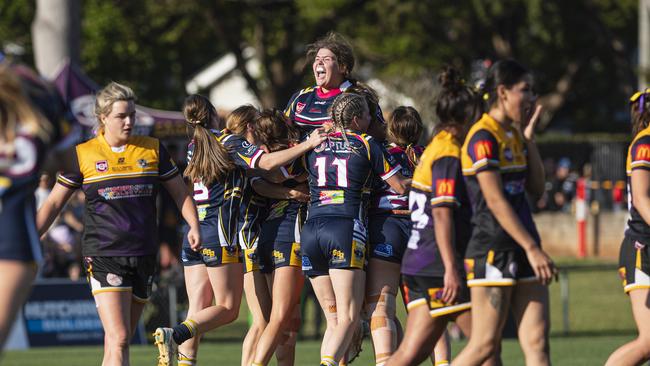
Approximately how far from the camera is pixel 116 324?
826 cm

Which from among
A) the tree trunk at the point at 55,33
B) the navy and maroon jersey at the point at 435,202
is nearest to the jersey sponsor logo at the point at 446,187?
the navy and maroon jersey at the point at 435,202

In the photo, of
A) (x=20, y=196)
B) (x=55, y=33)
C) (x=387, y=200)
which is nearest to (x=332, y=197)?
(x=387, y=200)

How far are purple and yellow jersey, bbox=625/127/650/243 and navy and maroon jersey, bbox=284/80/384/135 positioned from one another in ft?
6.42

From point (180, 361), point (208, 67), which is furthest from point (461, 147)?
point (208, 67)

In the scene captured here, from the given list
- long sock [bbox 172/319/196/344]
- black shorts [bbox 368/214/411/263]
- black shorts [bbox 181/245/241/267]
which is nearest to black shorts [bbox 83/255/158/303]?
long sock [bbox 172/319/196/344]

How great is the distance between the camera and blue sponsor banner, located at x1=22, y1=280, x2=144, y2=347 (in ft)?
54.9

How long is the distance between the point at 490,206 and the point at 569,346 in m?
8.76

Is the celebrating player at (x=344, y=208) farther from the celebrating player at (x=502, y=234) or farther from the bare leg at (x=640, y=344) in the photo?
the bare leg at (x=640, y=344)

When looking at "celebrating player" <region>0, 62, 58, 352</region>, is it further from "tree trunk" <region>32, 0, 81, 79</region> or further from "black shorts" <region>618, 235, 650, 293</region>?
"tree trunk" <region>32, 0, 81, 79</region>

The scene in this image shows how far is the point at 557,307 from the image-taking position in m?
21.8

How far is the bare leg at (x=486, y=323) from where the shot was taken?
6.88 metres

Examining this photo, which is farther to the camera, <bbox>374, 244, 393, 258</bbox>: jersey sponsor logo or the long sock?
the long sock

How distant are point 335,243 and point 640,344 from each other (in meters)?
2.12

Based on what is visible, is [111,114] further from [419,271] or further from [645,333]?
[645,333]
